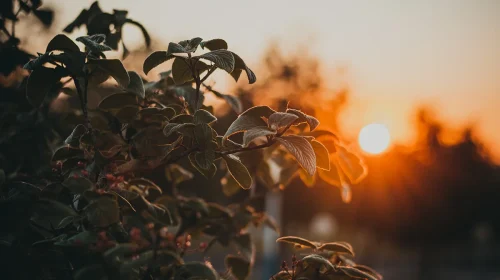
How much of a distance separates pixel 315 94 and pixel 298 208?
21.6 feet

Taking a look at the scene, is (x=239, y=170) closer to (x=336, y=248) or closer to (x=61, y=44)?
(x=336, y=248)

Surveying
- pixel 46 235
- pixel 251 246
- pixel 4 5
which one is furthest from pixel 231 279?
pixel 4 5

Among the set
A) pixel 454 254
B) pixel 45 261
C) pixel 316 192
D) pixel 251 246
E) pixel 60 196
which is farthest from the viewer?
pixel 454 254

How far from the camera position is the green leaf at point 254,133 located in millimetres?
1118

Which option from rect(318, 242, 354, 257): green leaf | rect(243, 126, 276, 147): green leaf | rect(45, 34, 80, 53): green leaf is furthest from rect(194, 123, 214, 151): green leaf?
rect(318, 242, 354, 257): green leaf

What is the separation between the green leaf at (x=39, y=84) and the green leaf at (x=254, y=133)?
1.69ft

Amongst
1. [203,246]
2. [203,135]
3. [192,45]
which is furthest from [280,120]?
[203,246]

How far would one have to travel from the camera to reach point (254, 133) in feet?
3.70

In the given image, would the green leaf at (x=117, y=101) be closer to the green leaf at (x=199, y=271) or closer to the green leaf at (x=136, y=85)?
the green leaf at (x=136, y=85)

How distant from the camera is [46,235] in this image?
1.59 m

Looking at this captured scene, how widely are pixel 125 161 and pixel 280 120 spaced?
519 millimetres

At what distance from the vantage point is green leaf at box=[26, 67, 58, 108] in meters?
1.33

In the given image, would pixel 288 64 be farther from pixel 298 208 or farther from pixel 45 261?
pixel 45 261

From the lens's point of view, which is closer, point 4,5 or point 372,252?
point 4,5
